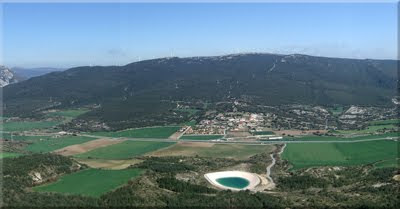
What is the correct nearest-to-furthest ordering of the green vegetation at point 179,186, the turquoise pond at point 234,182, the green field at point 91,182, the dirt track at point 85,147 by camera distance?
the green field at point 91,182, the green vegetation at point 179,186, the turquoise pond at point 234,182, the dirt track at point 85,147

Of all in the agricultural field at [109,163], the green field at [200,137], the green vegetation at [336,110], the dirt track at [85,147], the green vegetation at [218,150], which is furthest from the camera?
the green vegetation at [336,110]

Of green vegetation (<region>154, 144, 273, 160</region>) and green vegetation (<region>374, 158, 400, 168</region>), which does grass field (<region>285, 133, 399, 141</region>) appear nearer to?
green vegetation (<region>154, 144, 273, 160</region>)

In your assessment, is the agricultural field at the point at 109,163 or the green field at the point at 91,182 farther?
the agricultural field at the point at 109,163

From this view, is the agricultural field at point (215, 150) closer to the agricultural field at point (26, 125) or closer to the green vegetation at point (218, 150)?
the green vegetation at point (218, 150)

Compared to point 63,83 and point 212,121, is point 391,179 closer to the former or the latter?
point 212,121

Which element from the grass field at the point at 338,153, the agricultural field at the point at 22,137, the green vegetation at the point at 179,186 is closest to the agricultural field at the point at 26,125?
the agricultural field at the point at 22,137

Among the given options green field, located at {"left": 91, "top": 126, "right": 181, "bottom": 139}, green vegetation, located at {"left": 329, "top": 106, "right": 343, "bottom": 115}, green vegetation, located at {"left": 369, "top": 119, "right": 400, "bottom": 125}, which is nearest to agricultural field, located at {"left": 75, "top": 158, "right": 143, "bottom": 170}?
green field, located at {"left": 91, "top": 126, "right": 181, "bottom": 139}
